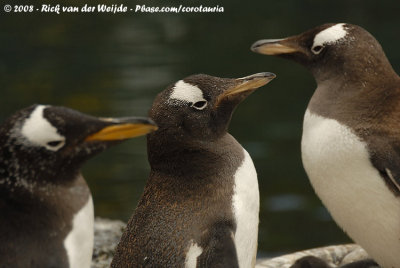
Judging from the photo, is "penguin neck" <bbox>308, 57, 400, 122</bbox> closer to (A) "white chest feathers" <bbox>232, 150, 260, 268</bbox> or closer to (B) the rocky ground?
(A) "white chest feathers" <bbox>232, 150, 260, 268</bbox>

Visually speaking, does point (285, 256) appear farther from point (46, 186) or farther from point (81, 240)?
point (46, 186)

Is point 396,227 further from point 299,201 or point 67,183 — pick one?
point 299,201

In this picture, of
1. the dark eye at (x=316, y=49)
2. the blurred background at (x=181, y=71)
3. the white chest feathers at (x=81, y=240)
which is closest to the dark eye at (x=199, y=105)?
the white chest feathers at (x=81, y=240)

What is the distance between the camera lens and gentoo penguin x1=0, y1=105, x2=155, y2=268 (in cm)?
349

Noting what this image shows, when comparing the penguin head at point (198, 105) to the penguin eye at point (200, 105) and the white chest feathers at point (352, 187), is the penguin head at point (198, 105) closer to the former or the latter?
the penguin eye at point (200, 105)

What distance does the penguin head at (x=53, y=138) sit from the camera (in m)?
3.50

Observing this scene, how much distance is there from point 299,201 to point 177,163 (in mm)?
6292

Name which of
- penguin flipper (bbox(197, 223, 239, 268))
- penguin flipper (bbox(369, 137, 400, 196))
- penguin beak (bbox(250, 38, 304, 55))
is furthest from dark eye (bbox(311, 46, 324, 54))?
penguin flipper (bbox(197, 223, 239, 268))

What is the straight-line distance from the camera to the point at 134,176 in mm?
11258

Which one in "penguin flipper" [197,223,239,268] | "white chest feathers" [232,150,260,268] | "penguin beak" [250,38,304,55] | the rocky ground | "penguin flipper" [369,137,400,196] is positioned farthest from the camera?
the rocky ground

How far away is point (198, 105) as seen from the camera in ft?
14.7

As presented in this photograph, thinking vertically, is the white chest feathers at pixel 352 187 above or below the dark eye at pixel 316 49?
below

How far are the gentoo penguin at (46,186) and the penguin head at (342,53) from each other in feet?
6.24

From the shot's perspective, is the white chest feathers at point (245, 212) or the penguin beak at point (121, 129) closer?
the penguin beak at point (121, 129)
